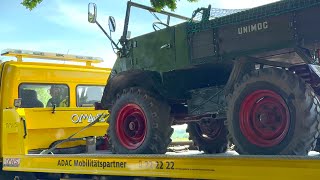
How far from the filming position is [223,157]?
422 centimetres

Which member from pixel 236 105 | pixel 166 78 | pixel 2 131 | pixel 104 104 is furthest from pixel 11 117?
pixel 236 105

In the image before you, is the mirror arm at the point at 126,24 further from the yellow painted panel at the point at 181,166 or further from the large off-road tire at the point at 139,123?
the yellow painted panel at the point at 181,166

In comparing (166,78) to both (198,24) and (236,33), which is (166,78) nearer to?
(198,24)

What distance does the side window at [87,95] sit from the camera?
8023 millimetres

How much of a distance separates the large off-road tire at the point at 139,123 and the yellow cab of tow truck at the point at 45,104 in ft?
5.54

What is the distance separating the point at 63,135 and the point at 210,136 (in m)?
2.51

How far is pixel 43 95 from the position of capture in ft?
24.7

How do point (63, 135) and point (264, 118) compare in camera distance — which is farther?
point (63, 135)

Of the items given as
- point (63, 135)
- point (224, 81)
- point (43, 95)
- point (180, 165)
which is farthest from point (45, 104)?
point (180, 165)

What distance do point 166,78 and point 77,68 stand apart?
2988 millimetres

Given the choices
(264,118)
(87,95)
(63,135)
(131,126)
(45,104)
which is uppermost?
(87,95)

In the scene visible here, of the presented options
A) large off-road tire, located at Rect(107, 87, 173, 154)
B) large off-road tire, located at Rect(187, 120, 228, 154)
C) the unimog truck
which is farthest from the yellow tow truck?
the unimog truck

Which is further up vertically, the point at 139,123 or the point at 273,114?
the point at 273,114

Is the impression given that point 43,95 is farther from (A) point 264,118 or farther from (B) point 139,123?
(A) point 264,118
